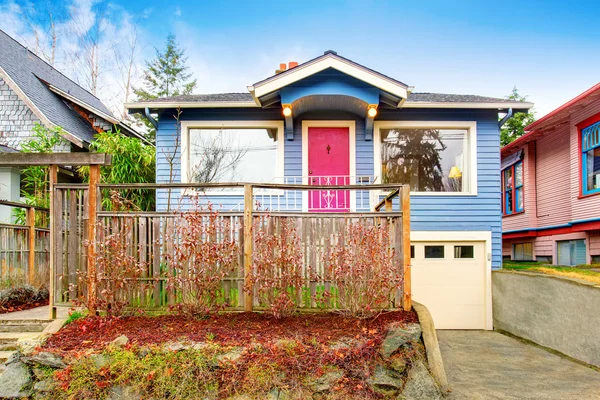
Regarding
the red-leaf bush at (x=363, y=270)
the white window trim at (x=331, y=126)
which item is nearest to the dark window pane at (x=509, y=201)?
the white window trim at (x=331, y=126)

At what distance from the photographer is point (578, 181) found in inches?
350

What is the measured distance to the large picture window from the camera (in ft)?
27.1

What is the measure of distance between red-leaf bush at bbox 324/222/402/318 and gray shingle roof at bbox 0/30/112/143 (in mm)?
8509

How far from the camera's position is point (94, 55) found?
1875 centimetres

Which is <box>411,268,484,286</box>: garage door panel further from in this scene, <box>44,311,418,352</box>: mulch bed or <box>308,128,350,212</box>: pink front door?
<box>44,311,418,352</box>: mulch bed

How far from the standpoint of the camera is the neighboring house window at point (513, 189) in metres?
12.0

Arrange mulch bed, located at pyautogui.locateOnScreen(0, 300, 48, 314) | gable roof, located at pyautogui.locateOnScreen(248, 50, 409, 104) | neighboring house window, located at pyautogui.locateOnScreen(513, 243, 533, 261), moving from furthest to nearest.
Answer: neighboring house window, located at pyautogui.locateOnScreen(513, 243, 533, 261) < gable roof, located at pyautogui.locateOnScreen(248, 50, 409, 104) < mulch bed, located at pyautogui.locateOnScreen(0, 300, 48, 314)

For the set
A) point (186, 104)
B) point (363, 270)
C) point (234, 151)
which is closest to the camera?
point (363, 270)

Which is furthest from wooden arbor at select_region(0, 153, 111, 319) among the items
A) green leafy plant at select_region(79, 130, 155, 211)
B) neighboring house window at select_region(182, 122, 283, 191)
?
green leafy plant at select_region(79, 130, 155, 211)

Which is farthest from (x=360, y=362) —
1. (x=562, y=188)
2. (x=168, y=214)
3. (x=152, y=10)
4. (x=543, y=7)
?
(x=152, y=10)

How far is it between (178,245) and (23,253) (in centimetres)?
409

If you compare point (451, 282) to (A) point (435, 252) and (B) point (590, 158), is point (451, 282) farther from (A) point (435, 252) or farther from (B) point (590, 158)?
(B) point (590, 158)

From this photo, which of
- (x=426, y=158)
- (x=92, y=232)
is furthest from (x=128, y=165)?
(x=426, y=158)

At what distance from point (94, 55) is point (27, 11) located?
2.92 meters
